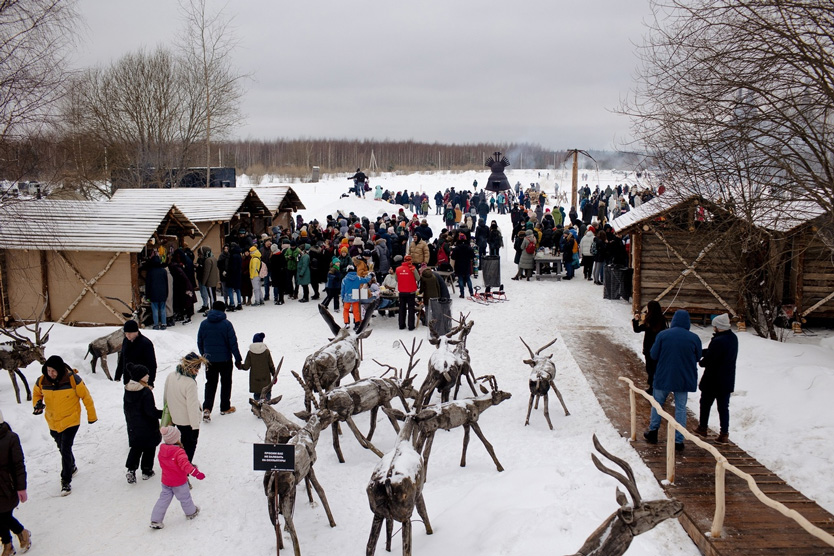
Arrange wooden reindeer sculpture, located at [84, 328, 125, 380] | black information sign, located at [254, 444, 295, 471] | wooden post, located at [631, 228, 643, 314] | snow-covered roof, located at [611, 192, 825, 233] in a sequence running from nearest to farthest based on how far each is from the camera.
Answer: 1. black information sign, located at [254, 444, 295, 471]
2. snow-covered roof, located at [611, 192, 825, 233]
3. wooden reindeer sculpture, located at [84, 328, 125, 380]
4. wooden post, located at [631, 228, 643, 314]

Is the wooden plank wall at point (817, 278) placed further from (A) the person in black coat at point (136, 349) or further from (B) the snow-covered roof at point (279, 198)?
(B) the snow-covered roof at point (279, 198)

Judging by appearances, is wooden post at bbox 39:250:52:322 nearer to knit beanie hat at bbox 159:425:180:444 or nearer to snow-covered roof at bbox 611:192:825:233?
knit beanie hat at bbox 159:425:180:444

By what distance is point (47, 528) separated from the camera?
6.50m

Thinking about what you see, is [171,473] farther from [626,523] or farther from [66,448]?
[626,523]

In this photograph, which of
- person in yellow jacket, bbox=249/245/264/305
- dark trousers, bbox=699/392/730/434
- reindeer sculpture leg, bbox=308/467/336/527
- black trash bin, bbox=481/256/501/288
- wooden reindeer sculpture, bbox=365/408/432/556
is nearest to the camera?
wooden reindeer sculpture, bbox=365/408/432/556

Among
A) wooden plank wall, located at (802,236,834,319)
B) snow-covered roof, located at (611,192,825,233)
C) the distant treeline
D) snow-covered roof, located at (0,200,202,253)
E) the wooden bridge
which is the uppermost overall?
the distant treeline

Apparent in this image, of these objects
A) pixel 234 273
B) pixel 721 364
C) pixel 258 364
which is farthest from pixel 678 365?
pixel 234 273

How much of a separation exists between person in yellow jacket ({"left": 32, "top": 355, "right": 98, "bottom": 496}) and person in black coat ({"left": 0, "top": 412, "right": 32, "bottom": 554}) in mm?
1139

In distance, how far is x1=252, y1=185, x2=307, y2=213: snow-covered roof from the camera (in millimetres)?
24780

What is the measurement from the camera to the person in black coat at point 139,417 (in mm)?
7062

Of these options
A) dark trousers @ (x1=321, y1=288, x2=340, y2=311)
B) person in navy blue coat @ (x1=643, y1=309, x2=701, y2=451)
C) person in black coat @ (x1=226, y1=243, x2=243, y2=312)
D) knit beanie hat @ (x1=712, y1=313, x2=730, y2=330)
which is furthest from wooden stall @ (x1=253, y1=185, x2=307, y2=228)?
knit beanie hat @ (x1=712, y1=313, x2=730, y2=330)

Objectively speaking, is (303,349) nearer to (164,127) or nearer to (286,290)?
(286,290)

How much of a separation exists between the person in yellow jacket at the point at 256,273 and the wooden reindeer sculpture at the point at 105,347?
5797 mm

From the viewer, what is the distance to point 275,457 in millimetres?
5637
